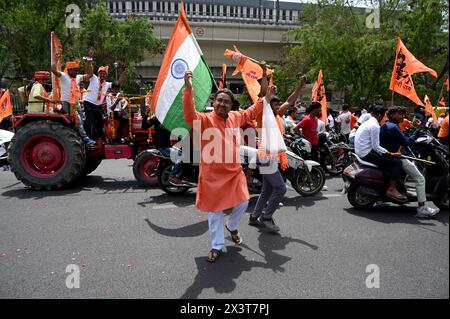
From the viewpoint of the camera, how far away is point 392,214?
216 inches

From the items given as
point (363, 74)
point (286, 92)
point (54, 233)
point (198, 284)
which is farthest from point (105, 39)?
point (198, 284)

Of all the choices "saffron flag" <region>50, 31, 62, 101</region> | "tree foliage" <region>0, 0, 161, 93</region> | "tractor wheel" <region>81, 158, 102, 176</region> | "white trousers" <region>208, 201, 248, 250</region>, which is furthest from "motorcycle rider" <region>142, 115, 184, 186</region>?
"tree foliage" <region>0, 0, 161, 93</region>

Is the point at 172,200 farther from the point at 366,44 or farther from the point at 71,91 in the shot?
the point at 366,44

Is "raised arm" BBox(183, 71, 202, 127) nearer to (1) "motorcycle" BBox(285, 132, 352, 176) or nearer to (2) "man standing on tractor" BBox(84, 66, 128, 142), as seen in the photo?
(2) "man standing on tractor" BBox(84, 66, 128, 142)

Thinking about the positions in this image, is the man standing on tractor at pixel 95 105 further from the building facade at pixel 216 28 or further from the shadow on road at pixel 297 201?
the building facade at pixel 216 28

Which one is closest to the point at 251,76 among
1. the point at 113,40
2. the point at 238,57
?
the point at 238,57

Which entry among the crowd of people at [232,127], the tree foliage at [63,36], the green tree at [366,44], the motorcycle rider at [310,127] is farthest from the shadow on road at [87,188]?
the tree foliage at [63,36]

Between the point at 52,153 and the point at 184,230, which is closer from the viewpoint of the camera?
the point at 184,230

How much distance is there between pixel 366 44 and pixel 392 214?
1384cm

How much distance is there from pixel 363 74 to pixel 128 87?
14588 millimetres

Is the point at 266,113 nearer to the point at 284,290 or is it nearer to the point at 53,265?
the point at 284,290

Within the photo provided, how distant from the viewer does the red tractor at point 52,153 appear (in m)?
6.75

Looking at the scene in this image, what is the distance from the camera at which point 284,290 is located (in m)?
3.22

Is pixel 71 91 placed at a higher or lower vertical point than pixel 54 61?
lower
